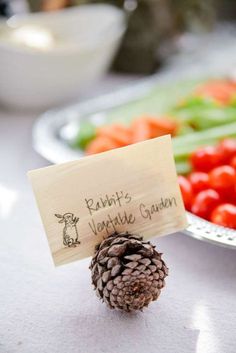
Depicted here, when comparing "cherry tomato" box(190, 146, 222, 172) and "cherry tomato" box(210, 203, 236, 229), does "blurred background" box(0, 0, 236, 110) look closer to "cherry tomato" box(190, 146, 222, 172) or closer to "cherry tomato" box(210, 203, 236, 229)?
"cherry tomato" box(190, 146, 222, 172)

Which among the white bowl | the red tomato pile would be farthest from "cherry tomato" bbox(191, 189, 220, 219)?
the white bowl

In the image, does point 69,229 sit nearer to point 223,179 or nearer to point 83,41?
point 223,179

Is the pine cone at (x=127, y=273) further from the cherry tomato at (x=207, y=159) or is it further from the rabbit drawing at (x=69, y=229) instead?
the cherry tomato at (x=207, y=159)

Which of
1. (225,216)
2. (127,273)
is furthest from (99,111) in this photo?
(127,273)

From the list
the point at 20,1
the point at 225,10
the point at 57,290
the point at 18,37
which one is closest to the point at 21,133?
the point at 18,37

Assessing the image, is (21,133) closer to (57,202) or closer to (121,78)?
(121,78)

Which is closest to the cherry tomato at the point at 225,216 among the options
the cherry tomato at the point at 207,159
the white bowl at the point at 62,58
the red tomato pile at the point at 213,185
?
the red tomato pile at the point at 213,185
